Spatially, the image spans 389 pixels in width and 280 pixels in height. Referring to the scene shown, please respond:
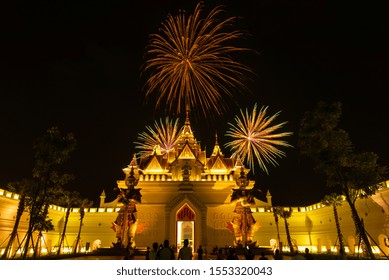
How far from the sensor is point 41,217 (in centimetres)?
2480

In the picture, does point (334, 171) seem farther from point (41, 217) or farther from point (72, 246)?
point (72, 246)

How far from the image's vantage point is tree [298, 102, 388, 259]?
20.5 metres

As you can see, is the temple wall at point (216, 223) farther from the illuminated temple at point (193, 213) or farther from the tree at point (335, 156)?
the tree at point (335, 156)

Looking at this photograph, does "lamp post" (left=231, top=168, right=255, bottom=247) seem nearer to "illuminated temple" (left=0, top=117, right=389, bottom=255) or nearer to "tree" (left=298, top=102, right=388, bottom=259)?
"illuminated temple" (left=0, top=117, right=389, bottom=255)

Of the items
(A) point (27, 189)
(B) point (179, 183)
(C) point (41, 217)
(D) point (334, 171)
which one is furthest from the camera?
(B) point (179, 183)

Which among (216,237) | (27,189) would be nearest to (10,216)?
(27,189)

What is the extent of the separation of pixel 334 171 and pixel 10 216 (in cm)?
3414

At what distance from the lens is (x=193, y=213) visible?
37406 millimetres

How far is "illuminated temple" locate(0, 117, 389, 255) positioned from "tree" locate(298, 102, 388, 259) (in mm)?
12133

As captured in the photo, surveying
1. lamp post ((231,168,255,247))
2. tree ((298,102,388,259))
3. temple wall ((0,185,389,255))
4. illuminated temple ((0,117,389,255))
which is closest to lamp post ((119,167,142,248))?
illuminated temple ((0,117,389,255))

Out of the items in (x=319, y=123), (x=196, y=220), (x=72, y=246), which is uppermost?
(x=319, y=123)

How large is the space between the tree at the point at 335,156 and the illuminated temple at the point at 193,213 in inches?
478

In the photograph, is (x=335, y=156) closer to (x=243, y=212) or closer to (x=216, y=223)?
(x=243, y=212)
